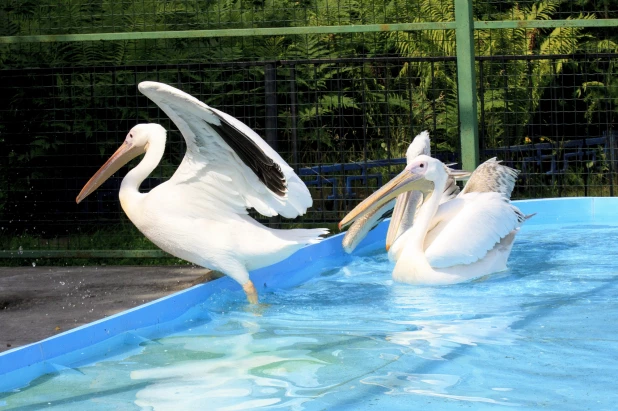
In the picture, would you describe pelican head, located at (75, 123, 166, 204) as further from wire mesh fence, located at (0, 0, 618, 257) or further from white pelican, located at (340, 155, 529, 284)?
wire mesh fence, located at (0, 0, 618, 257)

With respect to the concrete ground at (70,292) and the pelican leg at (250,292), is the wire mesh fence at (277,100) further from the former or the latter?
the pelican leg at (250,292)

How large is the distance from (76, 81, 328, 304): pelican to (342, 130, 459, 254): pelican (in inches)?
29.3

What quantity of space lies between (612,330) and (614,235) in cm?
220

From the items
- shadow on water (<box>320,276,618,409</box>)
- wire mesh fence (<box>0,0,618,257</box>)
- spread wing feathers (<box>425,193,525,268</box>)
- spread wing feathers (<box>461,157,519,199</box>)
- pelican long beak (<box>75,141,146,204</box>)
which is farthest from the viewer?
wire mesh fence (<box>0,0,618,257</box>)

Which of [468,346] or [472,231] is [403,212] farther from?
[468,346]

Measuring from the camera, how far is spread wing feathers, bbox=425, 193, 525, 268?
446cm

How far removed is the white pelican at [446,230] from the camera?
4480 millimetres

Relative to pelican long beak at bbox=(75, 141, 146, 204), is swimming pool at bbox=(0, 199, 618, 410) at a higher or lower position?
lower

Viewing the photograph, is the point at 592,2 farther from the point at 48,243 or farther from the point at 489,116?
the point at 48,243

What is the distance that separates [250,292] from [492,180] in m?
1.54

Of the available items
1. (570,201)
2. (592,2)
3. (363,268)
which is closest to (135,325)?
(363,268)

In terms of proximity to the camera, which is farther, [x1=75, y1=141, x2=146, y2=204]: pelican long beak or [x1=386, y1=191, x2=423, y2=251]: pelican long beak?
[x1=386, y1=191, x2=423, y2=251]: pelican long beak

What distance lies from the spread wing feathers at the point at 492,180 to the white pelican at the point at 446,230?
0.01 metres

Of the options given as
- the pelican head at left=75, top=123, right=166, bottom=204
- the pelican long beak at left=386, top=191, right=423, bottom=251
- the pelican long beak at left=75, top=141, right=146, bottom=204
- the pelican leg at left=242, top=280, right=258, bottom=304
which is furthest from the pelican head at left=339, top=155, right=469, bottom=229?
the pelican long beak at left=75, top=141, right=146, bottom=204
